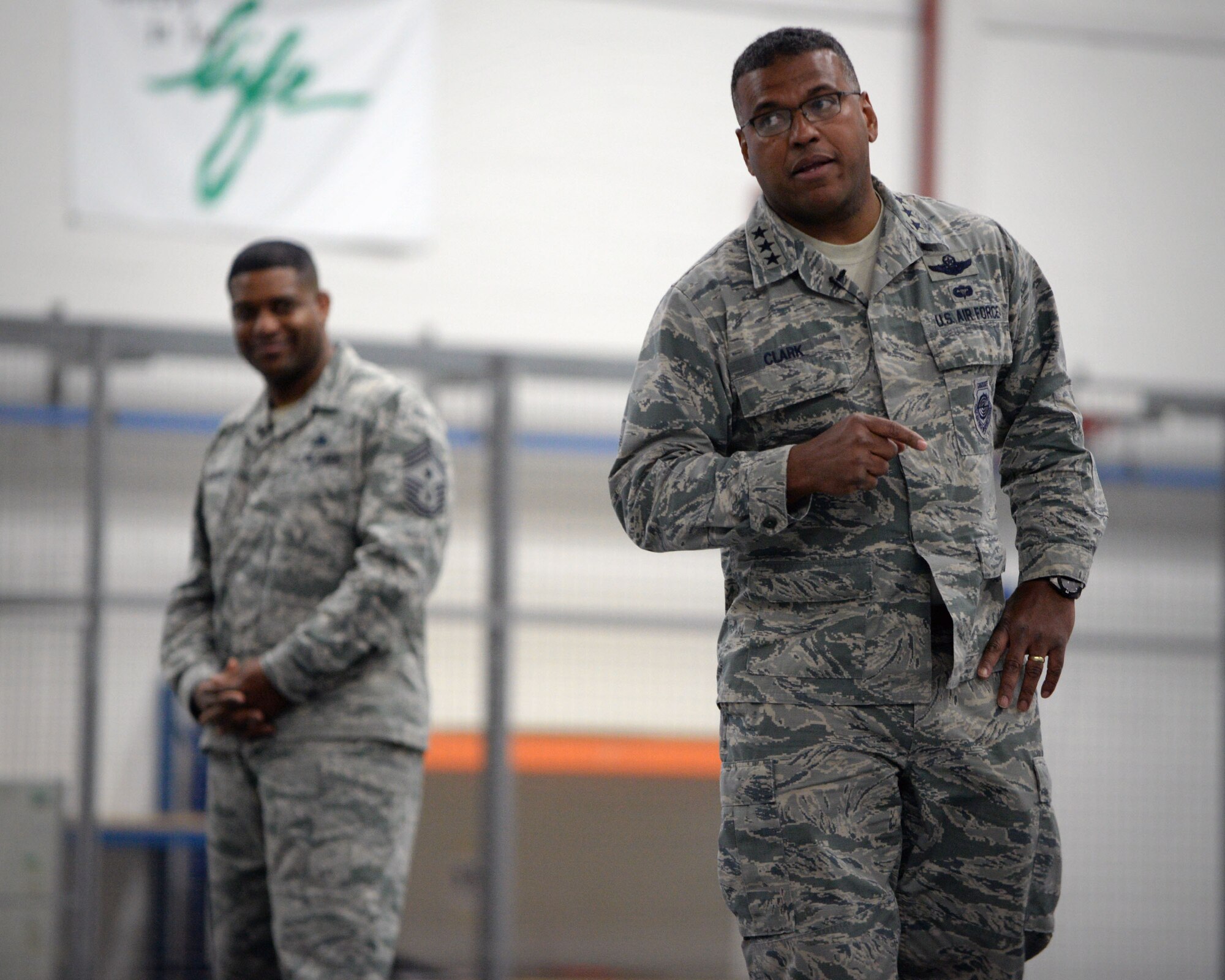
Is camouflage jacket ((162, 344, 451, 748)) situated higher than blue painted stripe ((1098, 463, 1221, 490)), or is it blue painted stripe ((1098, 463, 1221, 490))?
blue painted stripe ((1098, 463, 1221, 490))

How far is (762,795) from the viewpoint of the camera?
6.31 ft

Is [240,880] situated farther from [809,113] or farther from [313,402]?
[809,113]

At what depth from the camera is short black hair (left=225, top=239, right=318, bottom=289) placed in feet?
10.0

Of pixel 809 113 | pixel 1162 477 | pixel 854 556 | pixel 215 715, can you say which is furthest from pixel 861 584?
pixel 1162 477

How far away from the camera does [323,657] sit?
8.98 ft

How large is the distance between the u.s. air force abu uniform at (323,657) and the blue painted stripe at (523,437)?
1930mm

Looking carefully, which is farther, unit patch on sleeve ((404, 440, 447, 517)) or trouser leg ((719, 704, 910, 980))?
unit patch on sleeve ((404, 440, 447, 517))

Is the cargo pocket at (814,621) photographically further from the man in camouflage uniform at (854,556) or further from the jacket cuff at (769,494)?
the jacket cuff at (769,494)

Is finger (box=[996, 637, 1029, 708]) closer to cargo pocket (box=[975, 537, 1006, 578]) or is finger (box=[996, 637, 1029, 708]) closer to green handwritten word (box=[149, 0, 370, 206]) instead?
cargo pocket (box=[975, 537, 1006, 578])

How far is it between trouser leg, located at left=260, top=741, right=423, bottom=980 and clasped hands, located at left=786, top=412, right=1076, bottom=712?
133 centimetres

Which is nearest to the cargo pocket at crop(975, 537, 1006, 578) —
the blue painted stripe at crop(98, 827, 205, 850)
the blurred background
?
the blurred background

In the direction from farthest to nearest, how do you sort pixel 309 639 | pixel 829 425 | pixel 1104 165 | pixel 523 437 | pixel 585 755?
pixel 1104 165 → pixel 523 437 → pixel 585 755 → pixel 309 639 → pixel 829 425

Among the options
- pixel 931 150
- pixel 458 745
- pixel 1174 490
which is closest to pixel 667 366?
→ pixel 458 745

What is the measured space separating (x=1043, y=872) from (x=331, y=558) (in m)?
1.53
